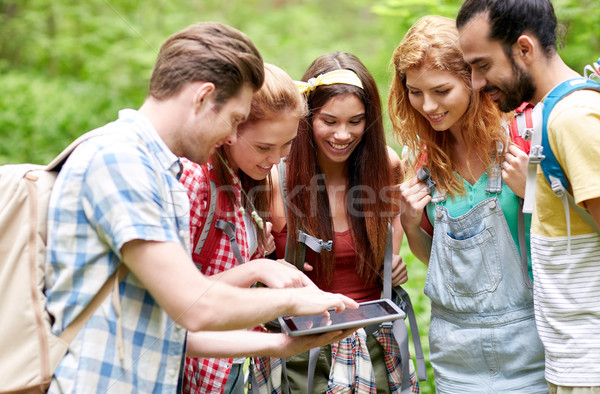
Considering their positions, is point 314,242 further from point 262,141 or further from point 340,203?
point 262,141

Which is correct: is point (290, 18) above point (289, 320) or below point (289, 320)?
above

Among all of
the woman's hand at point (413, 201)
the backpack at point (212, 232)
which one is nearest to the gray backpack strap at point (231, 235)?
the backpack at point (212, 232)

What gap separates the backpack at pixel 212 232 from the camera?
7.38 ft

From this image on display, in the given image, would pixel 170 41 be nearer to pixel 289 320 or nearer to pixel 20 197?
pixel 20 197

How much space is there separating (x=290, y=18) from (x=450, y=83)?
876 centimetres

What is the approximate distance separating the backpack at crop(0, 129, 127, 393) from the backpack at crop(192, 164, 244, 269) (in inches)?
30.2

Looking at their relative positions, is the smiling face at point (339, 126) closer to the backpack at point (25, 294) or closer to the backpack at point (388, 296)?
the backpack at point (388, 296)

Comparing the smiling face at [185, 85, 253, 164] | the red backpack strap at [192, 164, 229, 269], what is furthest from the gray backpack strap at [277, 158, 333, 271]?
the smiling face at [185, 85, 253, 164]

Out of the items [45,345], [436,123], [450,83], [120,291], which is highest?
[450,83]

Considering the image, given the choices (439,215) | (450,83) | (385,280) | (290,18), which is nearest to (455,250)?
(439,215)

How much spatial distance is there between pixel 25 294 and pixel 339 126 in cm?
161

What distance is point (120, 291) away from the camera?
1.56 metres

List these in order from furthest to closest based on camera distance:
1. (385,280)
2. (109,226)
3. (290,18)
A: (290,18) → (385,280) → (109,226)

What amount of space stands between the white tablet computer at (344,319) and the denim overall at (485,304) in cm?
35
